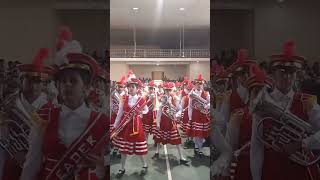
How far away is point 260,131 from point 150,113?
250cm

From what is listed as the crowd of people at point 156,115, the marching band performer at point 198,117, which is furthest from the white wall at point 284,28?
the marching band performer at point 198,117

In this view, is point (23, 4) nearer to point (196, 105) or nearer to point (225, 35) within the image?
point (225, 35)

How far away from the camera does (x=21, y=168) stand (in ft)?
5.19

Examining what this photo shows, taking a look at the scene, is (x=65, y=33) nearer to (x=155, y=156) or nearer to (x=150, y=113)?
(x=150, y=113)

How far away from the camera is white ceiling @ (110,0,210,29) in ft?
9.38

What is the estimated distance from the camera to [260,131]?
5.27 feet

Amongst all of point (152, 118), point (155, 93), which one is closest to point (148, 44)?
point (155, 93)

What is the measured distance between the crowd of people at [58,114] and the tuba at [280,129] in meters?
0.79

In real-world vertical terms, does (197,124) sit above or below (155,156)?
above

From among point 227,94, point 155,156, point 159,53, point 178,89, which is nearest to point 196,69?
point 159,53

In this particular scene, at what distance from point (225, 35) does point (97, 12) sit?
0.66m

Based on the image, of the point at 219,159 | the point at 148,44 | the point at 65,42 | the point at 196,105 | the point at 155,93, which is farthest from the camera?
the point at 196,105

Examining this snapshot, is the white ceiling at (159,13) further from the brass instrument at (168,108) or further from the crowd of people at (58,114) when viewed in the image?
the crowd of people at (58,114)

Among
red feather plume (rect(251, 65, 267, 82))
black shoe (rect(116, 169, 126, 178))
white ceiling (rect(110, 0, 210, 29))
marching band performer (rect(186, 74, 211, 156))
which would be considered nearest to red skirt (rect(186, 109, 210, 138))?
marching band performer (rect(186, 74, 211, 156))
